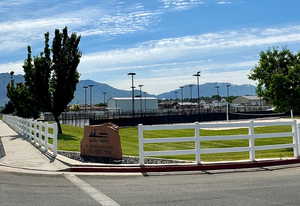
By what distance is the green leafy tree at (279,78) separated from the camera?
22.5 m

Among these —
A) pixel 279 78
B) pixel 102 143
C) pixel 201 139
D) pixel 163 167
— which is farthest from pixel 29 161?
pixel 279 78

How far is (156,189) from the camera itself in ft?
30.4

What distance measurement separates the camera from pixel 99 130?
14188 mm

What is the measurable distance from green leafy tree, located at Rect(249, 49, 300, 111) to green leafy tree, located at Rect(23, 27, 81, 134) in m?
13.0

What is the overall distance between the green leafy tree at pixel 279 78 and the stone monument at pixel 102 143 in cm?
1212

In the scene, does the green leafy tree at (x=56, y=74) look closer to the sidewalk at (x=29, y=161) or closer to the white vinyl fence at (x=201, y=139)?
the sidewalk at (x=29, y=161)

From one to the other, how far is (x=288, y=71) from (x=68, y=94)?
1533 cm

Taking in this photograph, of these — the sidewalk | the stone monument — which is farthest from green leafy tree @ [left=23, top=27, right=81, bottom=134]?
the stone monument

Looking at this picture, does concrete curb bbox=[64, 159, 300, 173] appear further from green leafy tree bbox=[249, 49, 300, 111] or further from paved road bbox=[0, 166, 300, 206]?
green leafy tree bbox=[249, 49, 300, 111]

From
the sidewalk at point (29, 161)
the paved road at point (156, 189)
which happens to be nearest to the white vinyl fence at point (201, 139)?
the paved road at point (156, 189)

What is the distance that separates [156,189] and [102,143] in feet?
17.0

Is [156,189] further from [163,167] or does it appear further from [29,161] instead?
[29,161]

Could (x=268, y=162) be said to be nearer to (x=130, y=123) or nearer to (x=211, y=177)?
(x=211, y=177)

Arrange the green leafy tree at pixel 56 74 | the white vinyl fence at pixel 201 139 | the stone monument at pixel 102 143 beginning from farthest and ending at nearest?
the green leafy tree at pixel 56 74
the stone monument at pixel 102 143
the white vinyl fence at pixel 201 139
